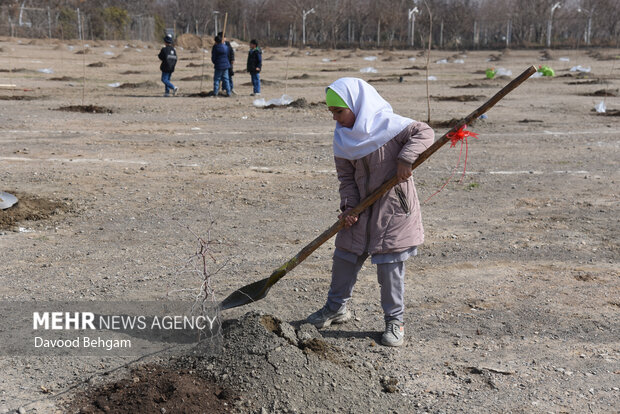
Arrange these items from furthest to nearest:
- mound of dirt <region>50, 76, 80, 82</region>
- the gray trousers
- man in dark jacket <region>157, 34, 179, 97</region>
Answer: mound of dirt <region>50, 76, 80, 82</region> → man in dark jacket <region>157, 34, 179, 97</region> → the gray trousers

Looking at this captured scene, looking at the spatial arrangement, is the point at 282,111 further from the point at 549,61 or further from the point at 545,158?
the point at 549,61

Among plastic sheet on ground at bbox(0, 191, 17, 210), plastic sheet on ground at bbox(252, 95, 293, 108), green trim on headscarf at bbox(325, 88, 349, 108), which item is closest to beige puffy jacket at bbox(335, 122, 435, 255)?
green trim on headscarf at bbox(325, 88, 349, 108)

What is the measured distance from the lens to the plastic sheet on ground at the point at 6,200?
6168 mm

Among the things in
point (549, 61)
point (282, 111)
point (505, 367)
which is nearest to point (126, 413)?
point (505, 367)

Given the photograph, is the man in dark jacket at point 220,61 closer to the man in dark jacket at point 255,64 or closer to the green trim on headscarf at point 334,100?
the man in dark jacket at point 255,64

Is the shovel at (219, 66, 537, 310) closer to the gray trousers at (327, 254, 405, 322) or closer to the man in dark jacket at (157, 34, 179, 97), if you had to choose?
the gray trousers at (327, 254, 405, 322)

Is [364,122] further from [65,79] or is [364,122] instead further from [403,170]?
[65,79]

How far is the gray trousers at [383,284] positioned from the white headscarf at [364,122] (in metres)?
0.63

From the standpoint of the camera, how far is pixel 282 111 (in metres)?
13.6

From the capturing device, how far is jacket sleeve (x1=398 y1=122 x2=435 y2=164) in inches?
135

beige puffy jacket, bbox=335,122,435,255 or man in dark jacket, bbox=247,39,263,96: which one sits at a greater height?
man in dark jacket, bbox=247,39,263,96

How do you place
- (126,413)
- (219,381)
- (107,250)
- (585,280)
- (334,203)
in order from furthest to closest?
(334,203) → (107,250) → (585,280) → (219,381) → (126,413)

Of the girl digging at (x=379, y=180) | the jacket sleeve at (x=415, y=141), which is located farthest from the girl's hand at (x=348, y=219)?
the jacket sleeve at (x=415, y=141)

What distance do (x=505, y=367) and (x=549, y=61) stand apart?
3767cm
